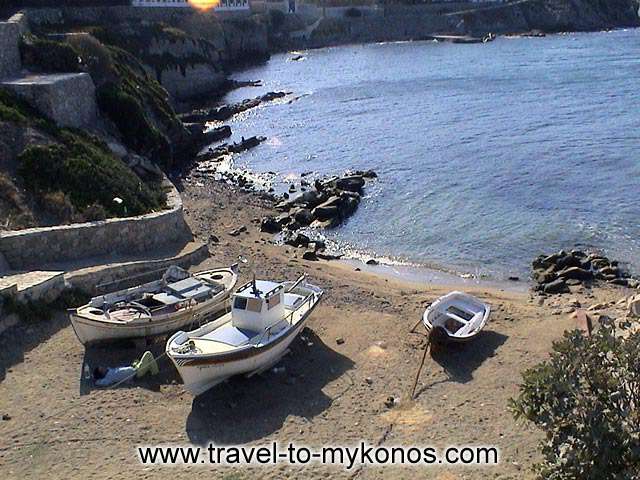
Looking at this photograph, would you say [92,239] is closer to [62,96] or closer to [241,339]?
[241,339]

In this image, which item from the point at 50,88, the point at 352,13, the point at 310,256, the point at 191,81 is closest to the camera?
the point at 310,256

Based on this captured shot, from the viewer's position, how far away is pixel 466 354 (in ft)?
62.9

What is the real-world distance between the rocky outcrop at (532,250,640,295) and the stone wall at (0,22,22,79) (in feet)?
84.1

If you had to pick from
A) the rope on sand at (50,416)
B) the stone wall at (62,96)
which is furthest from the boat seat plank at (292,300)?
the stone wall at (62,96)

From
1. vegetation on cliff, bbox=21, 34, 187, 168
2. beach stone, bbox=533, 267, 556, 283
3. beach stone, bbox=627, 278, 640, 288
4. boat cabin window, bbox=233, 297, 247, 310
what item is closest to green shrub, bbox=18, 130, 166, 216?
vegetation on cliff, bbox=21, 34, 187, 168

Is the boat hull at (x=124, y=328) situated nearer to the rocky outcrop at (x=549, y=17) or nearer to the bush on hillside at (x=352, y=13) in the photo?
the bush on hillside at (x=352, y=13)

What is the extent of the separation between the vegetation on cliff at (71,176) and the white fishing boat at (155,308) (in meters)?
6.28

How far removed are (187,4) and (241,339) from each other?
269 ft

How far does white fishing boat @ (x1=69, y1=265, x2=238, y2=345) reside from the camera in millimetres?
17719

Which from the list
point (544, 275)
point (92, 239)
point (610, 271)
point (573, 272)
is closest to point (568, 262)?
point (573, 272)

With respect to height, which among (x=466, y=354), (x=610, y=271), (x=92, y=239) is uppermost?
(x=92, y=239)

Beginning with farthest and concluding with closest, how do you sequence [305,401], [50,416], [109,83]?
[109,83] → [305,401] → [50,416]

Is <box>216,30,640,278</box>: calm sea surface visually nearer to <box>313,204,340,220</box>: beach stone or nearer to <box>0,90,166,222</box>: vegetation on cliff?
<box>313,204,340,220</box>: beach stone

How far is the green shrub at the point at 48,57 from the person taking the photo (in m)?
35.0
